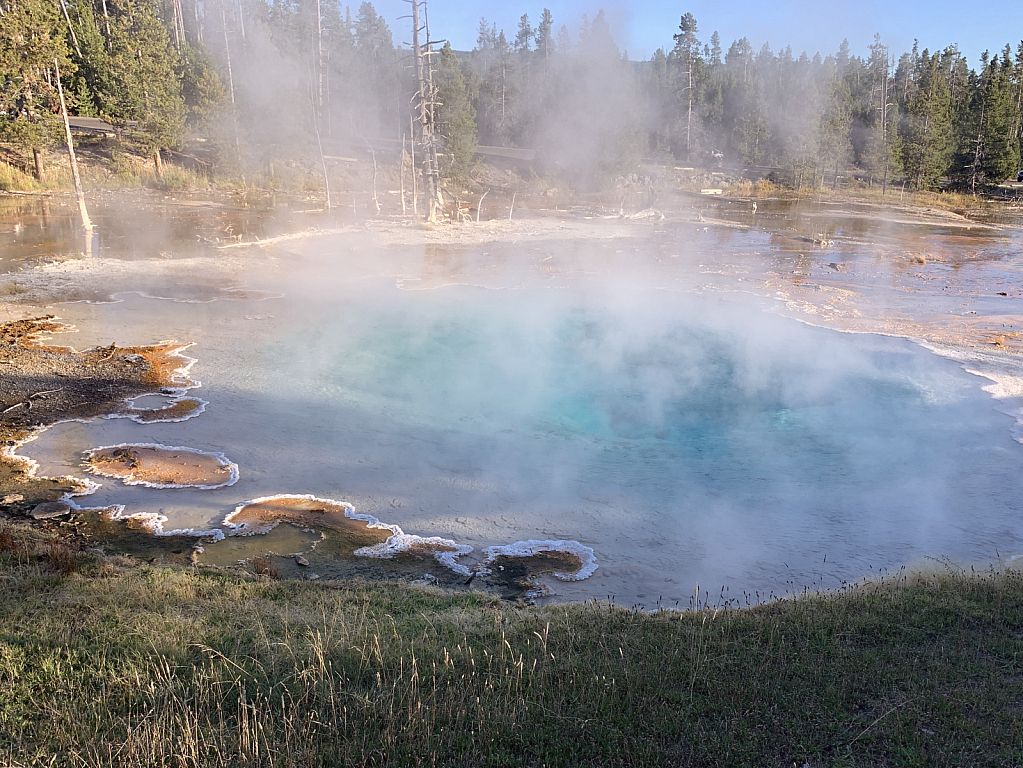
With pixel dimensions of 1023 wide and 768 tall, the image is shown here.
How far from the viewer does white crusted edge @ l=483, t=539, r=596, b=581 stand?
5.64 metres

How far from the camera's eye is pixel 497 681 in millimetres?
3199

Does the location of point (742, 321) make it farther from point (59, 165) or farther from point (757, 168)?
point (757, 168)

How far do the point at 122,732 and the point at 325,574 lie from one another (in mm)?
2508

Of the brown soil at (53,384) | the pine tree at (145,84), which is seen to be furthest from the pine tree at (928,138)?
the brown soil at (53,384)

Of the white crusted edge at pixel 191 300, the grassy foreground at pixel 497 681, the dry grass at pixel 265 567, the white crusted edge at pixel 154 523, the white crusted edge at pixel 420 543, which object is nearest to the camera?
the grassy foreground at pixel 497 681

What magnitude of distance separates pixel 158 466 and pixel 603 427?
4.48 meters

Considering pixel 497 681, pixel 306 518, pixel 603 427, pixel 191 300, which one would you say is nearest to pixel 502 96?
pixel 191 300

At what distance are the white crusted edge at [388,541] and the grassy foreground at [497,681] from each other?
113 cm

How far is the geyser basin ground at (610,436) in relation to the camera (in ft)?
19.8

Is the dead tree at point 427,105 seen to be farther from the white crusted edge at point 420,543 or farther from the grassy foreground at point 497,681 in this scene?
the grassy foreground at point 497,681

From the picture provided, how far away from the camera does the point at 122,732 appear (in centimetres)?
277

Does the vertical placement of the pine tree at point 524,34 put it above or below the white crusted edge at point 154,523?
above

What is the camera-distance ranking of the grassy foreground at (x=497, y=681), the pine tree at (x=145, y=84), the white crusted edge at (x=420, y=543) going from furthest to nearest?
the pine tree at (x=145, y=84)
the white crusted edge at (x=420, y=543)
the grassy foreground at (x=497, y=681)

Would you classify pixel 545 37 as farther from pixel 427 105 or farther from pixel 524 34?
pixel 427 105
